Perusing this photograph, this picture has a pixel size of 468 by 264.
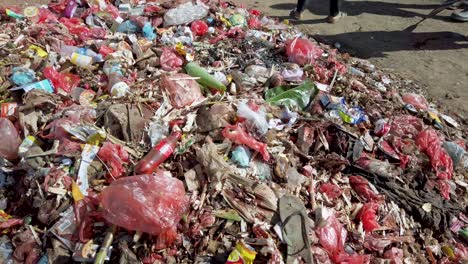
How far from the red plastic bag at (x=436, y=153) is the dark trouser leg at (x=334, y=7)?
3803mm

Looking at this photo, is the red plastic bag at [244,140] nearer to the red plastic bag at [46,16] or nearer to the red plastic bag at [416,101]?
the red plastic bag at [416,101]

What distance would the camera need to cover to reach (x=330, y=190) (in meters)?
3.38

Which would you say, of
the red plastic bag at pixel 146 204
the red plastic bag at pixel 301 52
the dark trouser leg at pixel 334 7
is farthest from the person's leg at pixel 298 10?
the red plastic bag at pixel 146 204

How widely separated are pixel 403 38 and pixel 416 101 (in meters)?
2.58

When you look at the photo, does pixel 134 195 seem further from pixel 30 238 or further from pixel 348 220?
pixel 348 220

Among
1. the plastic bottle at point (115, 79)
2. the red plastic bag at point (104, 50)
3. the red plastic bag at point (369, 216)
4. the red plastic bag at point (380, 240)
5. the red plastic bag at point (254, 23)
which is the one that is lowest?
the red plastic bag at point (380, 240)

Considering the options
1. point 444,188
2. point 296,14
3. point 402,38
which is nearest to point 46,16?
point 296,14

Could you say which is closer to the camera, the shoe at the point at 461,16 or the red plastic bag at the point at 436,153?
the red plastic bag at the point at 436,153

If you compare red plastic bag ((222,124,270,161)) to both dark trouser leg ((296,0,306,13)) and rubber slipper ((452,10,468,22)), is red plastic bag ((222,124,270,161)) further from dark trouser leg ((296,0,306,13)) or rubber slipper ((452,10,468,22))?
rubber slipper ((452,10,468,22))

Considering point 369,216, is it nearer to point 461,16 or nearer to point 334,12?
point 334,12

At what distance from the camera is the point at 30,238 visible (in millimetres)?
2895

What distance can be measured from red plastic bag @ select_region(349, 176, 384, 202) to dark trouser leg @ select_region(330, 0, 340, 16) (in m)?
4.54

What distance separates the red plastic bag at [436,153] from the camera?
3828 mm

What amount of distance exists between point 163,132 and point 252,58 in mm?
2044
